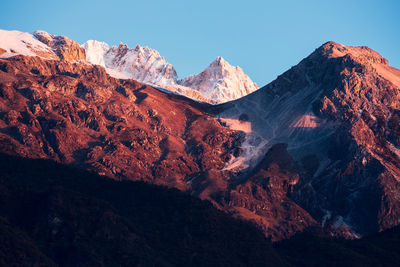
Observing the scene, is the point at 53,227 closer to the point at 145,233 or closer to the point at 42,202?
the point at 42,202

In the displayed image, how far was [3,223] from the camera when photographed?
153 metres

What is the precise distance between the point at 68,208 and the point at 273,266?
201 feet

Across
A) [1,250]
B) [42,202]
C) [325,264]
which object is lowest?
[1,250]

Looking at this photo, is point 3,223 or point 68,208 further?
point 68,208

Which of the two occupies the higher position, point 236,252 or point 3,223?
point 236,252

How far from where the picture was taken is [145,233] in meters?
189

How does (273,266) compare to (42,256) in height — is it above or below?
above

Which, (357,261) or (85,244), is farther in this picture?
(357,261)

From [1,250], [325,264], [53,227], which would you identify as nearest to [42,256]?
[1,250]

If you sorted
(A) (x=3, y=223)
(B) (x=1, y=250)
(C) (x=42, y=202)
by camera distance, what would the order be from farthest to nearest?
1. (C) (x=42, y=202)
2. (A) (x=3, y=223)
3. (B) (x=1, y=250)

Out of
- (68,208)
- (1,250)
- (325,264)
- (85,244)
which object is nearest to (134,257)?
(85,244)

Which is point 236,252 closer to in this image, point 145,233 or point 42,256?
point 145,233

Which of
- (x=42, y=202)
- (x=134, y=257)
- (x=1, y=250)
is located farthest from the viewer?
(x=42, y=202)

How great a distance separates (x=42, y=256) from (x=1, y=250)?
9685 mm
